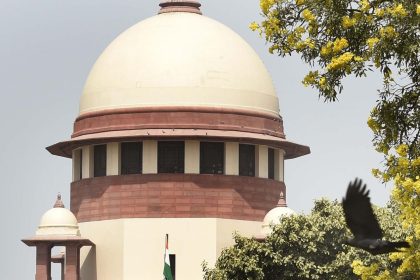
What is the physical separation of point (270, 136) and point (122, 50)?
23.3 feet

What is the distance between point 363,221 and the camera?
115 feet

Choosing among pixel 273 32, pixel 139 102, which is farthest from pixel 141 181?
pixel 273 32

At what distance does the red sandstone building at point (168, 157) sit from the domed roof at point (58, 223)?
1.6 inches

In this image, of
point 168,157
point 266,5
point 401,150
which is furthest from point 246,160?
point 401,150

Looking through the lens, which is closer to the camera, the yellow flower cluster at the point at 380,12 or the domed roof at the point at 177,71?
the yellow flower cluster at the point at 380,12

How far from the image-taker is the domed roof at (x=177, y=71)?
81.2 m

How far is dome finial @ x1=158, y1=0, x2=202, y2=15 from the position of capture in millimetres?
83750

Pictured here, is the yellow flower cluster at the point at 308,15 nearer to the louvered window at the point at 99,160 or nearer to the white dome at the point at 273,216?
the white dome at the point at 273,216

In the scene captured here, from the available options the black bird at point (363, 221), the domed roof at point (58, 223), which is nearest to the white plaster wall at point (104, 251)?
the domed roof at point (58, 223)

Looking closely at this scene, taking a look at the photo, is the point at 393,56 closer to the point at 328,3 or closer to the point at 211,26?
the point at 328,3

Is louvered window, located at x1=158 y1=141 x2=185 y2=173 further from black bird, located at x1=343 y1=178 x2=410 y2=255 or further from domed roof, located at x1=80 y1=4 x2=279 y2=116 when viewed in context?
black bird, located at x1=343 y1=178 x2=410 y2=255

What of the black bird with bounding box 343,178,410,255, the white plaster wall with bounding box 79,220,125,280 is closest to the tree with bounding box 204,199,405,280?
the white plaster wall with bounding box 79,220,125,280

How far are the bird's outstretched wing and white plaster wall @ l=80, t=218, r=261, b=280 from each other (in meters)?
45.1

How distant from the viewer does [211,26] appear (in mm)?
83312
